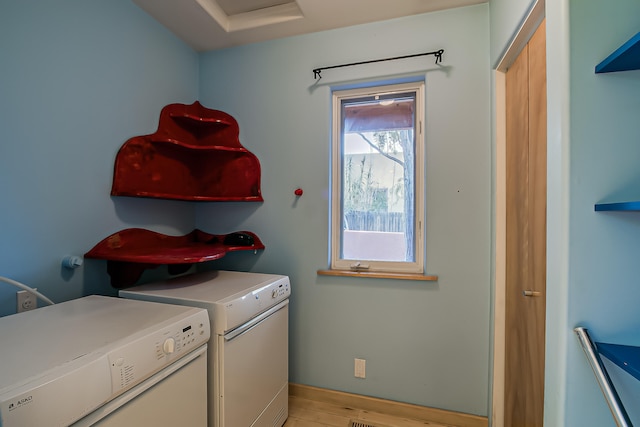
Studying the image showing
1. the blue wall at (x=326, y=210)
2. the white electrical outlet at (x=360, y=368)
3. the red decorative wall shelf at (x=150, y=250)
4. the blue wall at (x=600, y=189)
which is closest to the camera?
the blue wall at (x=600, y=189)

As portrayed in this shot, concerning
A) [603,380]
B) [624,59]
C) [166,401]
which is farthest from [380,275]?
[624,59]

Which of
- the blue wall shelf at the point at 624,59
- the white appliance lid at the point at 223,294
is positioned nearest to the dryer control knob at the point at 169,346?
the white appliance lid at the point at 223,294

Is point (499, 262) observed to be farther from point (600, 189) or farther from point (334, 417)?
point (334, 417)

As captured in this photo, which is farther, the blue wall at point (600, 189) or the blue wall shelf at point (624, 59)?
the blue wall at point (600, 189)

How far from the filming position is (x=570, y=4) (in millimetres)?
755

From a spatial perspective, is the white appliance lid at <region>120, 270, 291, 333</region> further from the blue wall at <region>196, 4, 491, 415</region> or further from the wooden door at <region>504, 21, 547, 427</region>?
the wooden door at <region>504, 21, 547, 427</region>

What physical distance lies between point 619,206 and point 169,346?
54.0 inches

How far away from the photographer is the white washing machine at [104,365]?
62cm

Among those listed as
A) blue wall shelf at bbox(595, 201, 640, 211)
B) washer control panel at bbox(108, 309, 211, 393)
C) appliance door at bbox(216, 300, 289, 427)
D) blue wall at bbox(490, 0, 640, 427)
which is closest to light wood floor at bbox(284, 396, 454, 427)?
appliance door at bbox(216, 300, 289, 427)

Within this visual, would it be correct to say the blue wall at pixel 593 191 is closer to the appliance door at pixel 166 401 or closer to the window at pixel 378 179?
the window at pixel 378 179

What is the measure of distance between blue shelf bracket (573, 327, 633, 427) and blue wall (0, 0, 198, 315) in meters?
2.02

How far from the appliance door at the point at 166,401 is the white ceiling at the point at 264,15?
6.46 ft

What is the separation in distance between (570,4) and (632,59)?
23cm

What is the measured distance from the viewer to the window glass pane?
1830mm
